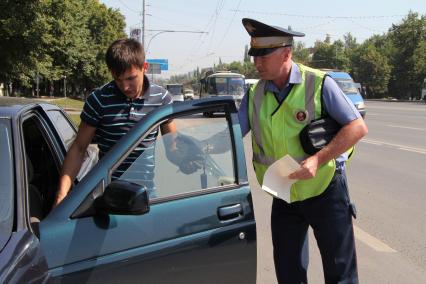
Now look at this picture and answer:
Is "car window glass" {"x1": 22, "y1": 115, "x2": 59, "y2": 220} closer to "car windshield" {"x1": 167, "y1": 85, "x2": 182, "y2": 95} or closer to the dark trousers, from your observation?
the dark trousers

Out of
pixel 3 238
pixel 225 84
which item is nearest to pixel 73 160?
pixel 3 238

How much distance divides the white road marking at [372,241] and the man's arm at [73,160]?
11.3 ft

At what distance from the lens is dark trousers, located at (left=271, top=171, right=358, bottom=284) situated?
2.75 meters

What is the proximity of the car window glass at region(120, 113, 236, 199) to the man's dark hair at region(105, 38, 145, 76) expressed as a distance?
419mm

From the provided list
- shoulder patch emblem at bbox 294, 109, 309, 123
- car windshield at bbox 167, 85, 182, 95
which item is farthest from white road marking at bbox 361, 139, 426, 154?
car windshield at bbox 167, 85, 182, 95

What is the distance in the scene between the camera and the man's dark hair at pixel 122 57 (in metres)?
2.72

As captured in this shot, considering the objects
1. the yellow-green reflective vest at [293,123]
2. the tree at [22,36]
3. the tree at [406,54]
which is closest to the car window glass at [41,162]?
the yellow-green reflective vest at [293,123]

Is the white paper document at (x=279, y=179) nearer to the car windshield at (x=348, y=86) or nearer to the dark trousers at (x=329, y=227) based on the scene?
the dark trousers at (x=329, y=227)

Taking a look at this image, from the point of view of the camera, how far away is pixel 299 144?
268 centimetres

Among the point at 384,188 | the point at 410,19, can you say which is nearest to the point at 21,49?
the point at 384,188

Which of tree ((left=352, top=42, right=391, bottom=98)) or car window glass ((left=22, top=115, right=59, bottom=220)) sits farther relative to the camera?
tree ((left=352, top=42, right=391, bottom=98))

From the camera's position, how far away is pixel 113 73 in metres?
2.79

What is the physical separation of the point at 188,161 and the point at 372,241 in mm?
3473

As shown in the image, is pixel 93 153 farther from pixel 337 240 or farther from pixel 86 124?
pixel 337 240
